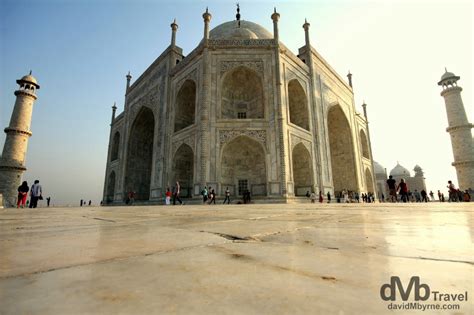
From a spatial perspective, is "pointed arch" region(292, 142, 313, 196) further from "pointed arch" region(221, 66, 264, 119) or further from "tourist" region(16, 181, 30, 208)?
"tourist" region(16, 181, 30, 208)

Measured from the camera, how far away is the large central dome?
63.8 ft

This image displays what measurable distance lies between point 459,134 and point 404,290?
1173 inches

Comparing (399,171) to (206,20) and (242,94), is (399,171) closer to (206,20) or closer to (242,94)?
(242,94)

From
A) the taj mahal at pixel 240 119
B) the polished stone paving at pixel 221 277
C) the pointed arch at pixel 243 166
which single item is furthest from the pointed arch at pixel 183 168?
the polished stone paving at pixel 221 277

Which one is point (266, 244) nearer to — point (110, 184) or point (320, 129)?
point (320, 129)

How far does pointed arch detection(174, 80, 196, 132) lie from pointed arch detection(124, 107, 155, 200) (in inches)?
179

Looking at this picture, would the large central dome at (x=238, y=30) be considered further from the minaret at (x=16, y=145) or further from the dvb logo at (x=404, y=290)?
the dvb logo at (x=404, y=290)

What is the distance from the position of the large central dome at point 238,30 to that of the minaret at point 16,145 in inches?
632

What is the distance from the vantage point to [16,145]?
18969 mm

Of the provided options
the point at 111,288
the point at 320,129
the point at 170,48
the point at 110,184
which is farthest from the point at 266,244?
the point at 110,184

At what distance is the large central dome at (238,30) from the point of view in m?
19.4

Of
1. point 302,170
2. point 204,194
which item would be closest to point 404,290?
point 204,194

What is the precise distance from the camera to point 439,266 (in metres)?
0.73

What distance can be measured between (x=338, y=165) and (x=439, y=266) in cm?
2143
